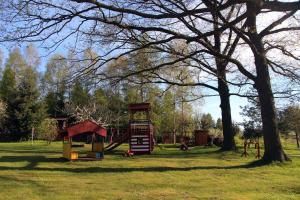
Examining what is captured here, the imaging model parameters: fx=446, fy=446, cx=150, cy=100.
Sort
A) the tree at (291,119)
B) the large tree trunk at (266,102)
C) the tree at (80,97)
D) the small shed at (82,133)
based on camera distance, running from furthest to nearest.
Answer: the tree at (80,97)
the tree at (291,119)
the small shed at (82,133)
the large tree trunk at (266,102)

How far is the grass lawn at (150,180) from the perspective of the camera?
1188 centimetres

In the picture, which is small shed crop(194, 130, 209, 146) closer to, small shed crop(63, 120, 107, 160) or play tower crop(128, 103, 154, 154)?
play tower crop(128, 103, 154, 154)

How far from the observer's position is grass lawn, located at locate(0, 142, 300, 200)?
11883mm

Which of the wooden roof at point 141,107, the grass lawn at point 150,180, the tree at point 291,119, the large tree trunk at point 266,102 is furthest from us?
the tree at point 291,119

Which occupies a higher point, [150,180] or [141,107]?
[141,107]

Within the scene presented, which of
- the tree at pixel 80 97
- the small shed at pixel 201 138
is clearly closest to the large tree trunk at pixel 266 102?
the small shed at pixel 201 138

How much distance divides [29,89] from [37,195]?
4372 cm

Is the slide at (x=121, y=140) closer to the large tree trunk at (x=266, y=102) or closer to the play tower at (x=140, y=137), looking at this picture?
the play tower at (x=140, y=137)

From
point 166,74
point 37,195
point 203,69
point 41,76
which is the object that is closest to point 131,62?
point 203,69

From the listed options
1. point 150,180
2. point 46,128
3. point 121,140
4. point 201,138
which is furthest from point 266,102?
point 46,128

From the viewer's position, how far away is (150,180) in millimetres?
14531

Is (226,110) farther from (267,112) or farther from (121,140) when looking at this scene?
(267,112)

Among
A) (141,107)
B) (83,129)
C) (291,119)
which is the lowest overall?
(83,129)

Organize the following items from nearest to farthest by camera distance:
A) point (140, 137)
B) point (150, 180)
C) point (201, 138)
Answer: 1. point (150, 180)
2. point (140, 137)
3. point (201, 138)
